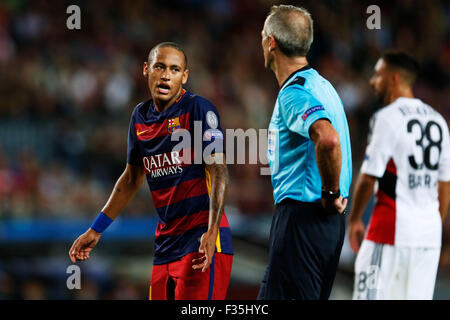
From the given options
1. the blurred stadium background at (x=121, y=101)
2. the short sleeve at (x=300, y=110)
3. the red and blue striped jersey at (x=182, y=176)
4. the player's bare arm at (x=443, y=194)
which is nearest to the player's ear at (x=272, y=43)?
the short sleeve at (x=300, y=110)

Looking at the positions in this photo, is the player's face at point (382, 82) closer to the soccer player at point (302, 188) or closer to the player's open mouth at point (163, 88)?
the soccer player at point (302, 188)

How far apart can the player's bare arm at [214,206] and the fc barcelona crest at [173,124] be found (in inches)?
13.5

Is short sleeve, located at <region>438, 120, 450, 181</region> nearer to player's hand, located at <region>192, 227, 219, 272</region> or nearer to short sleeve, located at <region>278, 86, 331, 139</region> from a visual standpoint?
short sleeve, located at <region>278, 86, 331, 139</region>

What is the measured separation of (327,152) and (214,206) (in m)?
0.80

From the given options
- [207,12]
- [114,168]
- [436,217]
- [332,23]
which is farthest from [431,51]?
[436,217]

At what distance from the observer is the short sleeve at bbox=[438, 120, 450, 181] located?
18.1 ft

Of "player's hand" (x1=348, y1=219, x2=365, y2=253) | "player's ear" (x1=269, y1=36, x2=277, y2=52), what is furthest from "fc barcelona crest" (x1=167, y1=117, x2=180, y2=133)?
"player's hand" (x1=348, y1=219, x2=365, y2=253)

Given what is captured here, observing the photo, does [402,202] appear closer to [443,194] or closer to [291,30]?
[443,194]

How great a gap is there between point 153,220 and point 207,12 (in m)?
6.22

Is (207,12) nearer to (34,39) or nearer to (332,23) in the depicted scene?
(332,23)

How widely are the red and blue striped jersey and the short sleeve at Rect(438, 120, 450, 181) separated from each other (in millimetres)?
2063

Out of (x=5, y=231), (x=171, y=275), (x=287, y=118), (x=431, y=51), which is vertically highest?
(x=431, y=51)

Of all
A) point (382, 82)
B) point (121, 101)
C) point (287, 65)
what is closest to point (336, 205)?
point (287, 65)

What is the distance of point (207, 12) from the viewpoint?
1416 centimetres
